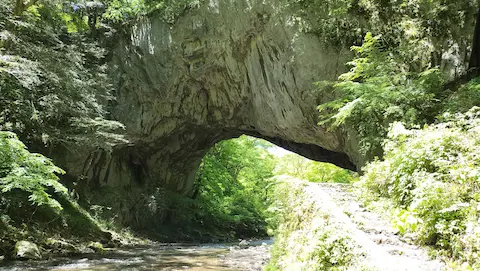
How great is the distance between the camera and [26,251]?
8906 mm

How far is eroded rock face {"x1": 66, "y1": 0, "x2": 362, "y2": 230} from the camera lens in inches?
496

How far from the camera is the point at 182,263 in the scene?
9.43m

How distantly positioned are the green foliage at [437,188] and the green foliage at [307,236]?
0.53m

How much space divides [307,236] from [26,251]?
25.3 feet

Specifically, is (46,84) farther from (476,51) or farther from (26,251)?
(476,51)

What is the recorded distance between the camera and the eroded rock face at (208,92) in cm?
1259

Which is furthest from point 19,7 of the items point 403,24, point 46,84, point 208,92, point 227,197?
point 227,197

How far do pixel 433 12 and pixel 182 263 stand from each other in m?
8.86

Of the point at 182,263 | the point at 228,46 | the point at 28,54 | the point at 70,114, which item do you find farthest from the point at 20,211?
the point at 228,46

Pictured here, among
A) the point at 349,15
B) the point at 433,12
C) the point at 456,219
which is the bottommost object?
the point at 456,219

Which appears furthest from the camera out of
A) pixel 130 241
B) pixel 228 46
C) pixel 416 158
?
pixel 130 241

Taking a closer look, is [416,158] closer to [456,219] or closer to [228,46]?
[456,219]

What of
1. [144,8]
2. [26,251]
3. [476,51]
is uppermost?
[144,8]

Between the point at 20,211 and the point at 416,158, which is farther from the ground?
the point at 416,158
